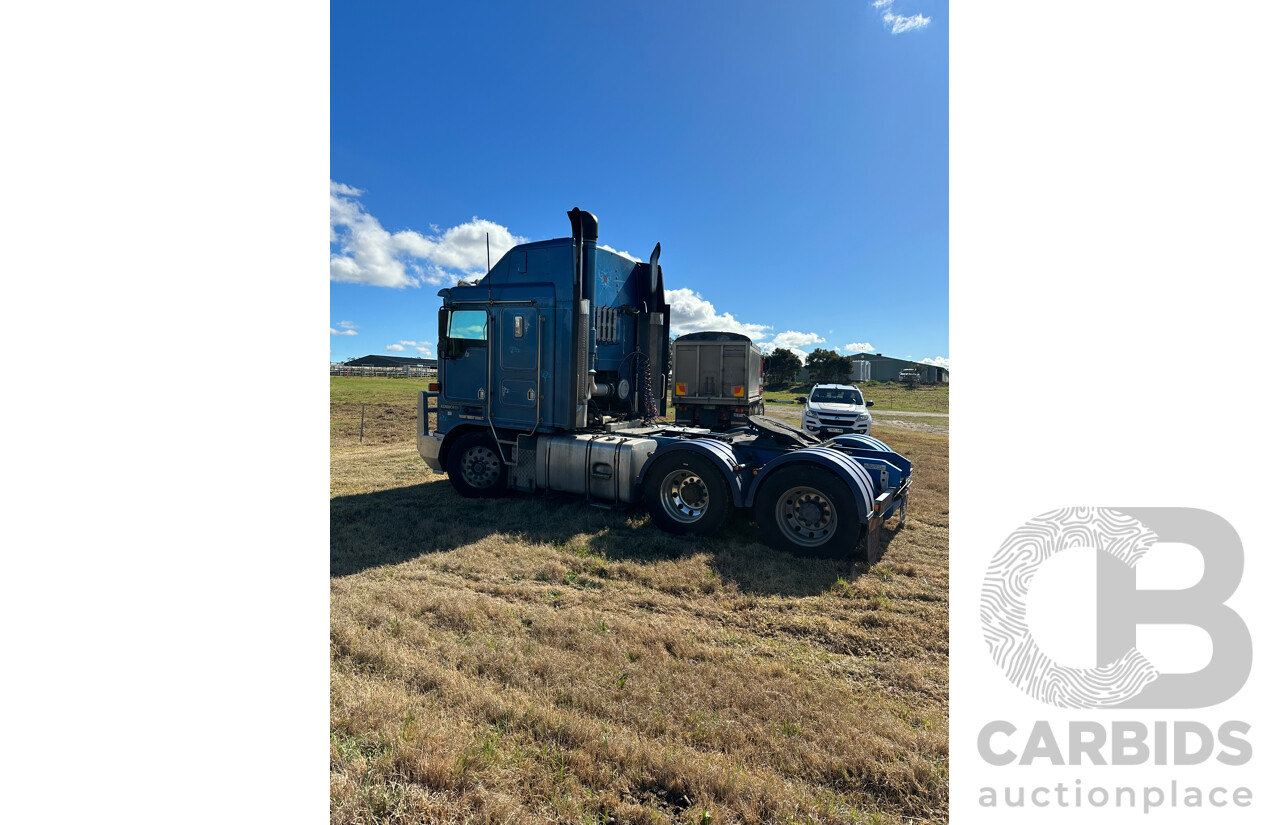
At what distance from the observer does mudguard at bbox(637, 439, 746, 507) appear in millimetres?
5324

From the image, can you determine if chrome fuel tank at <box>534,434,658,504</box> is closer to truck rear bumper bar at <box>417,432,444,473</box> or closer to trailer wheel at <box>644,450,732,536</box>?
trailer wheel at <box>644,450,732,536</box>

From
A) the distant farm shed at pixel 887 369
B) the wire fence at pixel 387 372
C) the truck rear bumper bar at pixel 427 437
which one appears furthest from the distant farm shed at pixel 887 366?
the truck rear bumper bar at pixel 427 437

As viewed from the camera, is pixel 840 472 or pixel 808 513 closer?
pixel 840 472

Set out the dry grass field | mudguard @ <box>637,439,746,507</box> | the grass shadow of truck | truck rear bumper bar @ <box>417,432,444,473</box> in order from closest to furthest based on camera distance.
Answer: the dry grass field < the grass shadow of truck < mudguard @ <box>637,439,746,507</box> < truck rear bumper bar @ <box>417,432,444,473</box>

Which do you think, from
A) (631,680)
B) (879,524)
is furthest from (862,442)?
(631,680)

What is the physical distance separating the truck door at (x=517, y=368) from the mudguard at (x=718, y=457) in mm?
1840

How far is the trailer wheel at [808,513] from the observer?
183 inches

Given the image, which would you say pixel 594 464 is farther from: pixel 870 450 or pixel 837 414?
pixel 837 414

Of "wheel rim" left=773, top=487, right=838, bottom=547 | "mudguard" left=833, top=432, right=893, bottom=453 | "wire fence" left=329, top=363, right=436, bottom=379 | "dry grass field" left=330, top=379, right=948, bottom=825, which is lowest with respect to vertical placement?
"dry grass field" left=330, top=379, right=948, bottom=825

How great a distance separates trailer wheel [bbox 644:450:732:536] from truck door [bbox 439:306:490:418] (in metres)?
2.92

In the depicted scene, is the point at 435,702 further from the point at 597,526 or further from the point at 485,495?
the point at 485,495

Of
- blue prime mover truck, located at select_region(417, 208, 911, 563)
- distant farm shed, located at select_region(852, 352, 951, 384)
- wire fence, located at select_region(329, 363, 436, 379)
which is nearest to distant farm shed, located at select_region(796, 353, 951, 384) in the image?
distant farm shed, located at select_region(852, 352, 951, 384)

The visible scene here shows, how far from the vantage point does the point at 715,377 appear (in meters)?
16.0

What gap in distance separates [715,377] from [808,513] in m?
11.3
